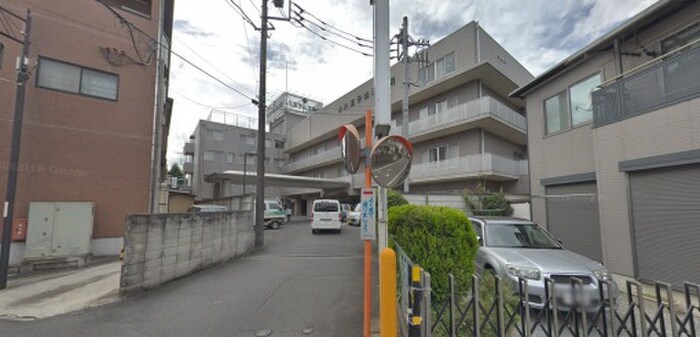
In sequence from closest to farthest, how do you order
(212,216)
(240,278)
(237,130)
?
(240,278)
(212,216)
(237,130)

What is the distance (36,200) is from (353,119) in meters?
22.5

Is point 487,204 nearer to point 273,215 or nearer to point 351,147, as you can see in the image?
point 351,147

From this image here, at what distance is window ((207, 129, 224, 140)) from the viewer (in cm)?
3572

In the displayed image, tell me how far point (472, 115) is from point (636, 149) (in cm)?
978

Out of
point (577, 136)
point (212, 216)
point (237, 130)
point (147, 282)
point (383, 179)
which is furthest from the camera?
point (237, 130)

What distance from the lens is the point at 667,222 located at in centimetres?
643

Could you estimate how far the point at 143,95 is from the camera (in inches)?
444

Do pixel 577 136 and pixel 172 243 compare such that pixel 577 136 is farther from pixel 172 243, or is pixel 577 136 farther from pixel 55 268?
pixel 55 268

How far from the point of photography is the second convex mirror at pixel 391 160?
3.10 m

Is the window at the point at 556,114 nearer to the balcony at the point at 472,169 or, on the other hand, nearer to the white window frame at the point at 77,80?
the balcony at the point at 472,169

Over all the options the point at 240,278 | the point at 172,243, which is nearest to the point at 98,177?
the point at 172,243

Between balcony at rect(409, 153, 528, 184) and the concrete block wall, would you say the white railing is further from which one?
the concrete block wall

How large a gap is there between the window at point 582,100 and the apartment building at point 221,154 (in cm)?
2868

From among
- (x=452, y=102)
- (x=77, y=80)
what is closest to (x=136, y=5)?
(x=77, y=80)
